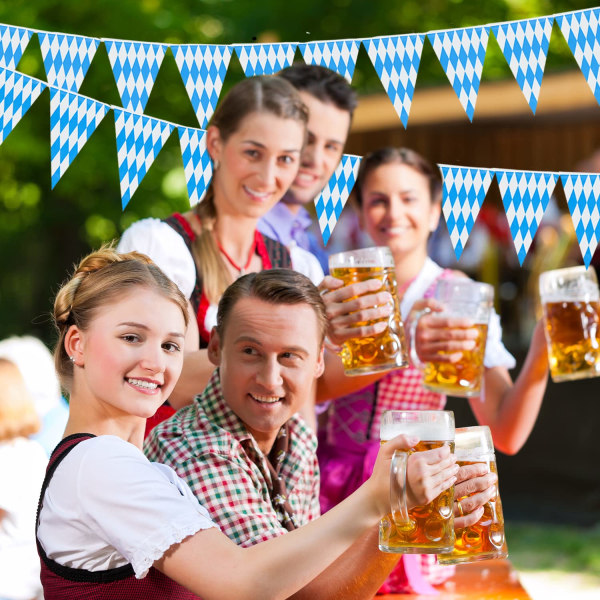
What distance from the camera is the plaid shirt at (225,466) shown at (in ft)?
5.52

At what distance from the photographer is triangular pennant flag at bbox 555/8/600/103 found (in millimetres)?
2176

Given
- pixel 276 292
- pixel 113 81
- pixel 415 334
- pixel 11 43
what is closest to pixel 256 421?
pixel 276 292

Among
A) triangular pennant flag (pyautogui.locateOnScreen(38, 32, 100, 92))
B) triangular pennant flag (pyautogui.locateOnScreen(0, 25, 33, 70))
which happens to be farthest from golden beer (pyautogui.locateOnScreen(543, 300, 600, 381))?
triangular pennant flag (pyautogui.locateOnScreen(0, 25, 33, 70))

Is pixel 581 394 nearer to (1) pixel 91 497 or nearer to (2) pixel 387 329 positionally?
(2) pixel 387 329

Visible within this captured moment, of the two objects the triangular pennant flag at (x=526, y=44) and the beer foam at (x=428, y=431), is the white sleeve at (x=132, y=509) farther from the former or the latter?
the triangular pennant flag at (x=526, y=44)

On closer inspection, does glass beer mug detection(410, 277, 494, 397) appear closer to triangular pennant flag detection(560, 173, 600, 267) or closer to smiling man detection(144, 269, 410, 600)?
smiling man detection(144, 269, 410, 600)

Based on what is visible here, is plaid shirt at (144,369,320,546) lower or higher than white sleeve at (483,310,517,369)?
lower

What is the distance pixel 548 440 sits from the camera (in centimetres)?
667

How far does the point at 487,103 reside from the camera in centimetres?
739

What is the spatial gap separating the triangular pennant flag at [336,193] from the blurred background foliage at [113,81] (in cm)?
527

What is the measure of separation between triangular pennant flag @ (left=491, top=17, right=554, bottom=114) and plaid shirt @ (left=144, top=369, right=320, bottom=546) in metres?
0.96

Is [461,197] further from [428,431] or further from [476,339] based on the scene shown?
[428,431]

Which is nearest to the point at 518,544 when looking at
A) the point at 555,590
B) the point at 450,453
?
the point at 555,590

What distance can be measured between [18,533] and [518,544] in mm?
3979
